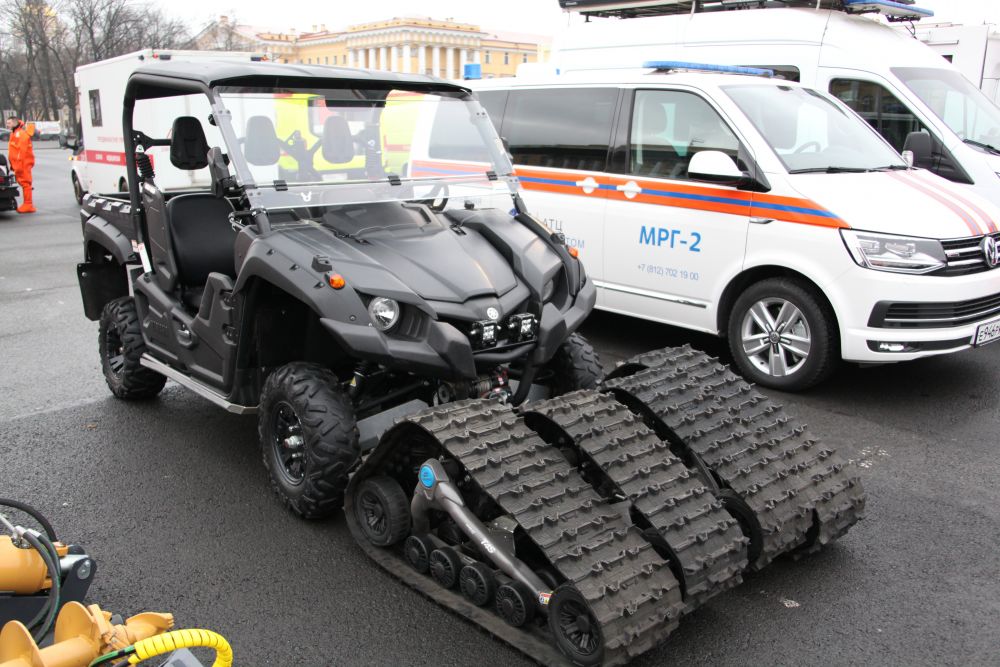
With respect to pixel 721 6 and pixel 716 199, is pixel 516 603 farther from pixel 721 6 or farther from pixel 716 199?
pixel 721 6

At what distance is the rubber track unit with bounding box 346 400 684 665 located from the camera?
2943 millimetres

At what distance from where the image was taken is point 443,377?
12.9 feet

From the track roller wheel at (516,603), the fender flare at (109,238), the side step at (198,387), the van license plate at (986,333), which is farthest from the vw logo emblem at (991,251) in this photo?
the fender flare at (109,238)

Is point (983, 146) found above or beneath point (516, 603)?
above

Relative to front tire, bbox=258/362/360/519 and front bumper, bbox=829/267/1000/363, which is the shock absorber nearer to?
front tire, bbox=258/362/360/519

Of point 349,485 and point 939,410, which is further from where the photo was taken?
point 939,410

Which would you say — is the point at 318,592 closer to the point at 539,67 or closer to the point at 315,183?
the point at 315,183

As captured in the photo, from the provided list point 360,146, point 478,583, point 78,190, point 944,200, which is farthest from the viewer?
point 78,190

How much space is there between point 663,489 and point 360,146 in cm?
258

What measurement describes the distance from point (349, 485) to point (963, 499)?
3.26m

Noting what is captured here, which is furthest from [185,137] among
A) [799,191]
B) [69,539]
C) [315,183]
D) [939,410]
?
[939,410]

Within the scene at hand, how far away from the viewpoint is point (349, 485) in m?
3.96

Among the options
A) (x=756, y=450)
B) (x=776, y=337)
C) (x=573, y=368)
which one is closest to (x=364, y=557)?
(x=573, y=368)

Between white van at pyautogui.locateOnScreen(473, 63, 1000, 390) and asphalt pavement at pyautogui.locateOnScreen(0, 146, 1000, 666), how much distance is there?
0.59m
